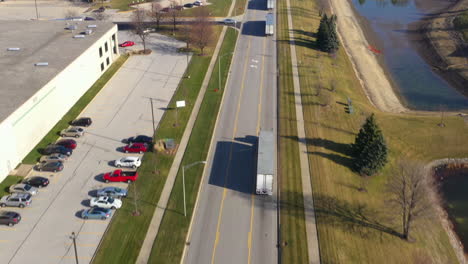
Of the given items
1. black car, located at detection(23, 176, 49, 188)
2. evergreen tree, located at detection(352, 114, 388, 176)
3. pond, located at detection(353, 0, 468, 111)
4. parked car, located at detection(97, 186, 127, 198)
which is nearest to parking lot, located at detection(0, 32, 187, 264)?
black car, located at detection(23, 176, 49, 188)

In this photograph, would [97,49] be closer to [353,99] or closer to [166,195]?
[166,195]

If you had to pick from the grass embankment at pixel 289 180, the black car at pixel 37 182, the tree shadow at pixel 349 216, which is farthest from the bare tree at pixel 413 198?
the black car at pixel 37 182

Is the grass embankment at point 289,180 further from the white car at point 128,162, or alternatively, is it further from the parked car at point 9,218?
the parked car at point 9,218

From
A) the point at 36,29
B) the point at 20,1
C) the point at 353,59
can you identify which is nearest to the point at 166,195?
the point at 36,29

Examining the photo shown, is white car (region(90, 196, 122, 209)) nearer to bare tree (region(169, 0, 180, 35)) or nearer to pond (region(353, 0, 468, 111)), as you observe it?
pond (region(353, 0, 468, 111))

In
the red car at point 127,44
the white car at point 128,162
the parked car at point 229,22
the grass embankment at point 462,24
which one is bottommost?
the white car at point 128,162

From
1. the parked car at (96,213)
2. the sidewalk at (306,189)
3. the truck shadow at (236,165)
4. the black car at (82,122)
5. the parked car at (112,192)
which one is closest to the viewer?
the sidewalk at (306,189)

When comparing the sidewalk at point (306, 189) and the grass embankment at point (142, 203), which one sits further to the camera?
the sidewalk at point (306, 189)
